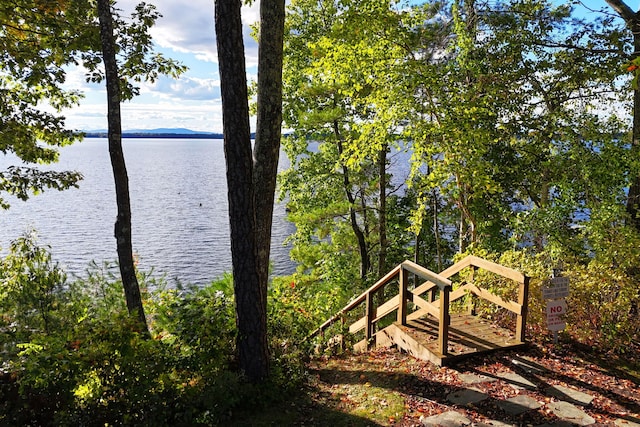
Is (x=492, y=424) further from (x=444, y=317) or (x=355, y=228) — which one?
(x=355, y=228)

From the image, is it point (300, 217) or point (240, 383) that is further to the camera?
point (300, 217)

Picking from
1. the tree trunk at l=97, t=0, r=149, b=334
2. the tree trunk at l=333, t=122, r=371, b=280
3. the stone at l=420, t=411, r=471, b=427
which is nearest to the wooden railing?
the stone at l=420, t=411, r=471, b=427

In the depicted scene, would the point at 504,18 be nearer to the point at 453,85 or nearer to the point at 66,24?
the point at 453,85

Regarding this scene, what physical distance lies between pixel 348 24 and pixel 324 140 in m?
7.24

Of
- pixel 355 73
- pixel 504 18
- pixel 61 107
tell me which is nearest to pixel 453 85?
pixel 355 73

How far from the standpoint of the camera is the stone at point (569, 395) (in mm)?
4328

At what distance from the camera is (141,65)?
297 inches

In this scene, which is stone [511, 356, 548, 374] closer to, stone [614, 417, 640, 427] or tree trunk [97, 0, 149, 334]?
stone [614, 417, 640, 427]

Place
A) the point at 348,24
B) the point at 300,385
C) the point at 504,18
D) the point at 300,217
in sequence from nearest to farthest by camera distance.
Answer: the point at 300,385
the point at 348,24
the point at 504,18
the point at 300,217

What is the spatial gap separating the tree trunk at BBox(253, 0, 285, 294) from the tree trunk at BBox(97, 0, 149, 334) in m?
2.65

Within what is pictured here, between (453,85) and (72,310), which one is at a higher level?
(453,85)

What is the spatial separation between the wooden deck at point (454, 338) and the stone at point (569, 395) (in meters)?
0.97

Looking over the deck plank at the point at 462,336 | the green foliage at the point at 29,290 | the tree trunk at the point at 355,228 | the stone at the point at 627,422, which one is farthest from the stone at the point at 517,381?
the tree trunk at the point at 355,228

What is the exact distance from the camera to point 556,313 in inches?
213
